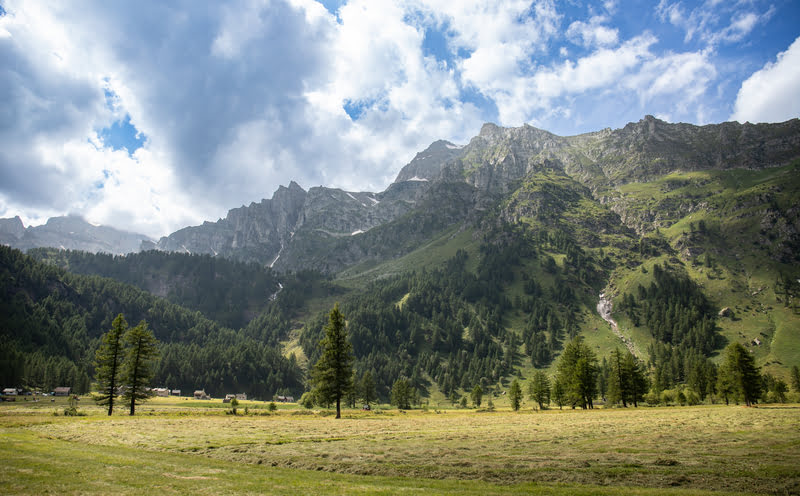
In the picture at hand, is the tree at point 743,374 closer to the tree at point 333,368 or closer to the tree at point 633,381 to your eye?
the tree at point 633,381

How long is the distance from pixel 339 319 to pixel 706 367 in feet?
412

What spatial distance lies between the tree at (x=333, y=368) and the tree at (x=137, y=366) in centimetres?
2749

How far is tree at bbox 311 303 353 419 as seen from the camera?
59438mm

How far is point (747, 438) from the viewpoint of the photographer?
85.5ft

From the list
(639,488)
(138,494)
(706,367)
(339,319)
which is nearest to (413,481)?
(639,488)

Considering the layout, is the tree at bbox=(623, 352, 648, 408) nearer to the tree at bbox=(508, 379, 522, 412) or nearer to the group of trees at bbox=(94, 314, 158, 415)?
the tree at bbox=(508, 379, 522, 412)

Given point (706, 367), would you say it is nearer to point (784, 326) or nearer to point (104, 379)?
point (784, 326)

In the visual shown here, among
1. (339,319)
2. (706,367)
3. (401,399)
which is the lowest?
(401,399)

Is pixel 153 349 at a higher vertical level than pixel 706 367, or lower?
higher

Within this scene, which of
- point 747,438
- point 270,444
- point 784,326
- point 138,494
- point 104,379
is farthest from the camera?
point 784,326

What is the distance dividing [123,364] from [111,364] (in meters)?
1.83

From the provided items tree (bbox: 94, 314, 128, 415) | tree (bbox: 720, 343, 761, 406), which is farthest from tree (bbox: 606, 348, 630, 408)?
tree (bbox: 94, 314, 128, 415)

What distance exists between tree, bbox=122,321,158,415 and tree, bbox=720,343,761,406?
356 feet

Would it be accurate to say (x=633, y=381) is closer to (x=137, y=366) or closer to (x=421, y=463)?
(x=421, y=463)
